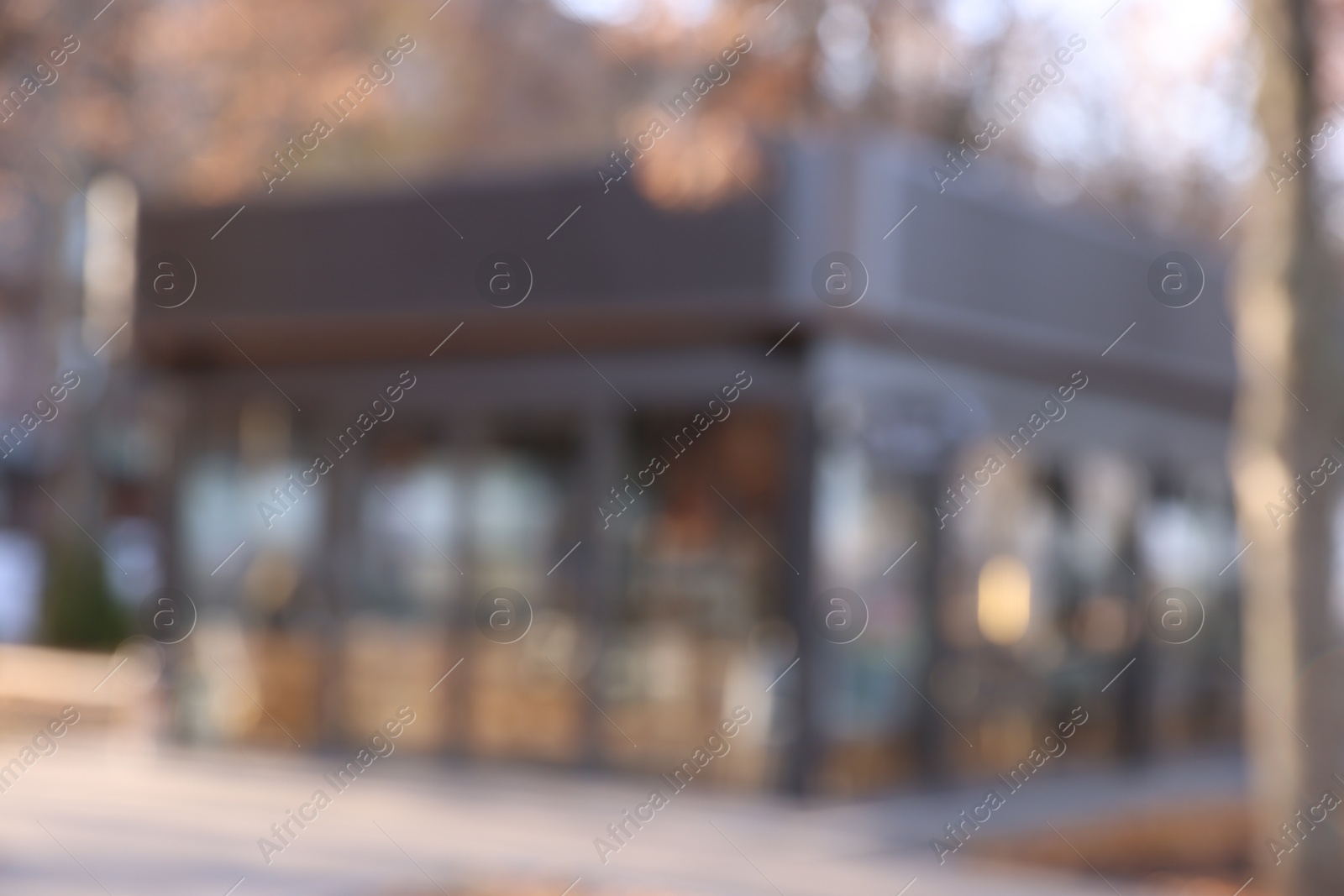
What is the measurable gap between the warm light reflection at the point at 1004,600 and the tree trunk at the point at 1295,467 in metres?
4.81

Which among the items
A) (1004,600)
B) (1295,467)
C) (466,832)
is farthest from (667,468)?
(1295,467)

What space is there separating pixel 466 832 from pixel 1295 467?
4.94m

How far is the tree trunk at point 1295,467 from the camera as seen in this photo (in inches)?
261

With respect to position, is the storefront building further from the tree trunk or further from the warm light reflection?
the tree trunk

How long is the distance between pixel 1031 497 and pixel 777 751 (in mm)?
3418

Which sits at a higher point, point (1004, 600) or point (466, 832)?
point (1004, 600)

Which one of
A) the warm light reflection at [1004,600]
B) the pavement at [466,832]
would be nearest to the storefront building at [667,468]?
the warm light reflection at [1004,600]

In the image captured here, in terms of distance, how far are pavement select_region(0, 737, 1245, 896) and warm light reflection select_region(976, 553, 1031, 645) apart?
1165mm

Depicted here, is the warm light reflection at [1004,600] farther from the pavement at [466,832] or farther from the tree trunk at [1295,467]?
the tree trunk at [1295,467]

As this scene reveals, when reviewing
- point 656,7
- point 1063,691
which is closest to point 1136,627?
point 1063,691

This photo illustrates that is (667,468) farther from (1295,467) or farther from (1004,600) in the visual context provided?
(1295,467)

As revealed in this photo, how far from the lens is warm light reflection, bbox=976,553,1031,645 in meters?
11.6

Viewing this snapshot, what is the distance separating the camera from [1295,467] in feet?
21.7

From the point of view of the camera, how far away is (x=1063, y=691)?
1252 cm
